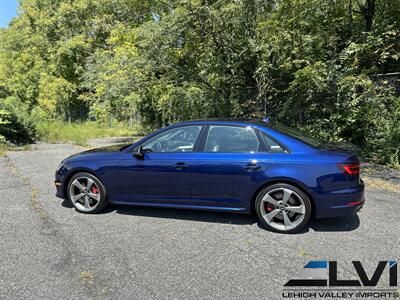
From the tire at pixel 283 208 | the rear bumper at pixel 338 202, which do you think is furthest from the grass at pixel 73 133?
the rear bumper at pixel 338 202

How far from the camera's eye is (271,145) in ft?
13.8

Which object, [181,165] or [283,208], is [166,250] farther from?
[283,208]

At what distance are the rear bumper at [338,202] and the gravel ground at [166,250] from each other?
1.05ft

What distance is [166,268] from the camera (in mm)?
3334

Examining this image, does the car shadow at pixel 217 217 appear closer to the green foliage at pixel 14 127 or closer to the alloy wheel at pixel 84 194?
the alloy wheel at pixel 84 194

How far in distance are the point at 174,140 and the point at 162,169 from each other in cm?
46

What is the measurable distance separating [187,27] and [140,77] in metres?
2.51

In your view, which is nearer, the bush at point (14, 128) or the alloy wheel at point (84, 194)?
the alloy wheel at point (84, 194)

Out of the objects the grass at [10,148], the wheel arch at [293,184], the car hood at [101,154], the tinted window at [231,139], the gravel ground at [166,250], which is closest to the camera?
the gravel ground at [166,250]

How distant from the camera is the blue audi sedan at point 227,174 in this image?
3.96 m

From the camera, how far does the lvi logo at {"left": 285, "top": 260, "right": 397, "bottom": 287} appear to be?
9.95 feet

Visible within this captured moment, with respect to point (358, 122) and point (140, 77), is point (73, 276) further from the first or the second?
point (140, 77)

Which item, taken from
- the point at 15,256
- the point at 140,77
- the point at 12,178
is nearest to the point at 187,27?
the point at 140,77

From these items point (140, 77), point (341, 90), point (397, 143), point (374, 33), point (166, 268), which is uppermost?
point (374, 33)
